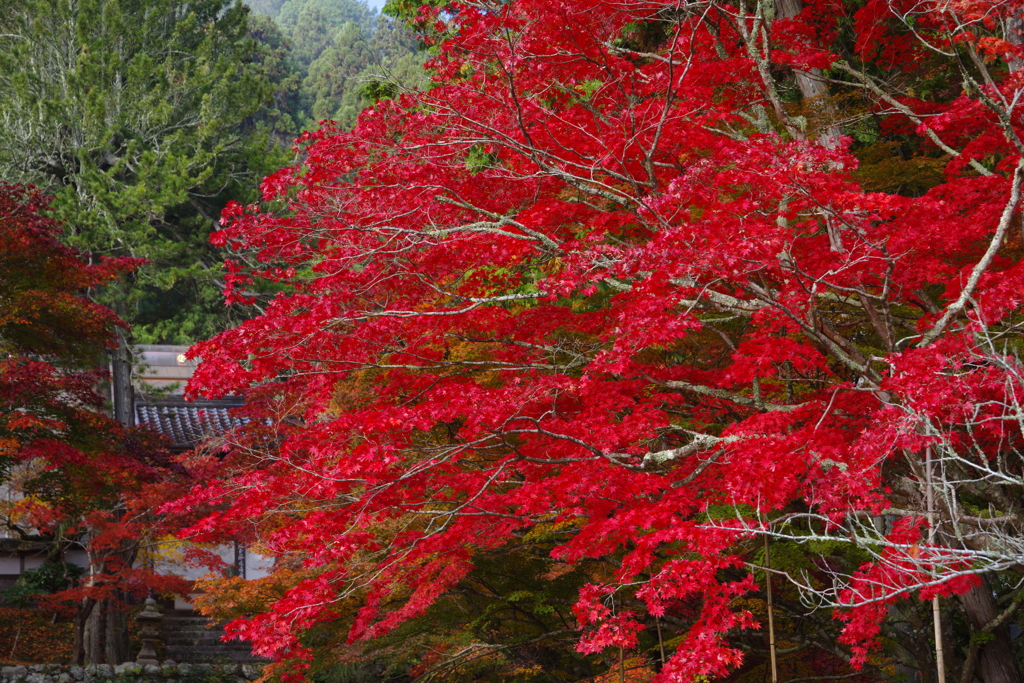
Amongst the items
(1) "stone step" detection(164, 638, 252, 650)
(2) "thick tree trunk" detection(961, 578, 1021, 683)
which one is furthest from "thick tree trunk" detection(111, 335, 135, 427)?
(2) "thick tree trunk" detection(961, 578, 1021, 683)

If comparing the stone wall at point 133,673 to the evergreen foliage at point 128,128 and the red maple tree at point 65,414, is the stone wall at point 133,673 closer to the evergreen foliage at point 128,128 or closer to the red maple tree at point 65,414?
the red maple tree at point 65,414

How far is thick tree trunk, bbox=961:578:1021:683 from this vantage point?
6.81 m

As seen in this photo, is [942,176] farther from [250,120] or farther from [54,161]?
[250,120]

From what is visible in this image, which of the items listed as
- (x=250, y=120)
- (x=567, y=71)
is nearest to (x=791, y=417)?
(x=567, y=71)

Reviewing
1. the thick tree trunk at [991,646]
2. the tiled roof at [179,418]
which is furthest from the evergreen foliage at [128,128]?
the thick tree trunk at [991,646]

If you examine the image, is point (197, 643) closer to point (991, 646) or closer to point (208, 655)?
point (208, 655)

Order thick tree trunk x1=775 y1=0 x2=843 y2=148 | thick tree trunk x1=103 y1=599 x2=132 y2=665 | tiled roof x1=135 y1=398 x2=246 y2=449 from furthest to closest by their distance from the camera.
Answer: tiled roof x1=135 y1=398 x2=246 y2=449
thick tree trunk x1=103 y1=599 x2=132 y2=665
thick tree trunk x1=775 y1=0 x2=843 y2=148

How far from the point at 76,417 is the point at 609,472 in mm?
8225

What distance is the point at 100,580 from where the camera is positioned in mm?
13328

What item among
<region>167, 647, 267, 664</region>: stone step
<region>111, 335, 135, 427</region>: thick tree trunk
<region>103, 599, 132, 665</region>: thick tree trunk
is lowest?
<region>167, 647, 267, 664</region>: stone step

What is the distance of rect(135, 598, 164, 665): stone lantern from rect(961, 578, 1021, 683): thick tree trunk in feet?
44.7

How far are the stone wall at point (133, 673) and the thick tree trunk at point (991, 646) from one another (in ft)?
38.7

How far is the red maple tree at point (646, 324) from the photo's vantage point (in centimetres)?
534

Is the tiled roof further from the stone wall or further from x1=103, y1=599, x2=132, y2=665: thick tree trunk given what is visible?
the stone wall
